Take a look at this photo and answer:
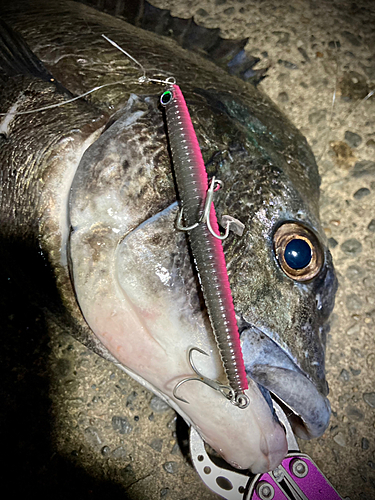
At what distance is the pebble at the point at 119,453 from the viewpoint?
2.12m

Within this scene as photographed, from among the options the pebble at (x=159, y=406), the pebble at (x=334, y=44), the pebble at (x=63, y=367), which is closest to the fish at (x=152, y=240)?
the pebble at (x=63, y=367)

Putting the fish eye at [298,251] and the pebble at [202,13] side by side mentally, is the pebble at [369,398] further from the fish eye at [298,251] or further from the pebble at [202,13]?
the pebble at [202,13]

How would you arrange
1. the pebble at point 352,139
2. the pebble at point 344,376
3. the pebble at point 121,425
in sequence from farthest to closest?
the pebble at point 352,139, the pebble at point 344,376, the pebble at point 121,425

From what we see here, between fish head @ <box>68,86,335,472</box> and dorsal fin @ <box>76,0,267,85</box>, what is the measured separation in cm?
121

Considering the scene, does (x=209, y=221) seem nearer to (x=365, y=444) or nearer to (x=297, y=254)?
(x=297, y=254)

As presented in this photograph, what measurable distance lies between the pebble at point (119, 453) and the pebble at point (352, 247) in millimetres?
1999

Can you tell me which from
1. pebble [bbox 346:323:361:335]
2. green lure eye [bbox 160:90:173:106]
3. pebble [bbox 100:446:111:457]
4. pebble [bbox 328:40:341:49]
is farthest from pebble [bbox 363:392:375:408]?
pebble [bbox 328:40:341:49]

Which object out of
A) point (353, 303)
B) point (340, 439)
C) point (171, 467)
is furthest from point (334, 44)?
point (171, 467)

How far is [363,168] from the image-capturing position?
2.85 m

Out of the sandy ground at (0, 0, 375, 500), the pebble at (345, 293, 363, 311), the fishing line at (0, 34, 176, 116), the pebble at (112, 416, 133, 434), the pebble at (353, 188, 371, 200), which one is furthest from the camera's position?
the pebble at (353, 188, 371, 200)

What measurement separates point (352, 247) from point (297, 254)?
1.34 meters

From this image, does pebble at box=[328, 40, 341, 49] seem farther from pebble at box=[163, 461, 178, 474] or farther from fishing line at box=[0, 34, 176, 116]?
pebble at box=[163, 461, 178, 474]

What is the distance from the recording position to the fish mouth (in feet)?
4.68

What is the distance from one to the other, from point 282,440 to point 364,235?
1752 millimetres
